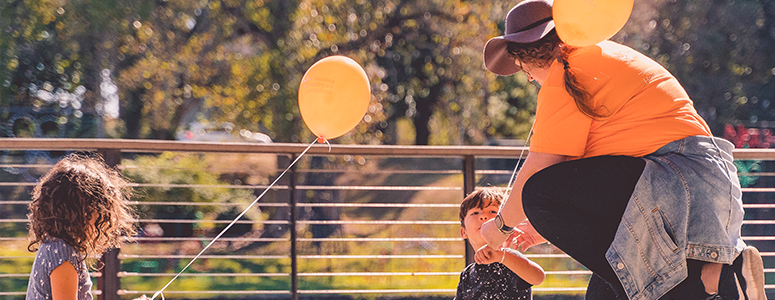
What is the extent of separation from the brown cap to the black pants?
421 millimetres

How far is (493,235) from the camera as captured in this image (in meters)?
1.97

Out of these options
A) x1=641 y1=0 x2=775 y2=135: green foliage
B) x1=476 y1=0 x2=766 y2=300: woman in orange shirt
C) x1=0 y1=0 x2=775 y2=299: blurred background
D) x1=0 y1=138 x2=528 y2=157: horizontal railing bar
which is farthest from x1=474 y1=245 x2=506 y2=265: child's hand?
x1=641 y1=0 x2=775 y2=135: green foliage

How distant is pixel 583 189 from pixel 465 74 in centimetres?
966

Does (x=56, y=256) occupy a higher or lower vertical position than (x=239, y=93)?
lower

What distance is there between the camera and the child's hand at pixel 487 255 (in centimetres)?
205

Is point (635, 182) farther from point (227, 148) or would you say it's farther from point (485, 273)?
point (227, 148)

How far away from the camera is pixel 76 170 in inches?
87.7

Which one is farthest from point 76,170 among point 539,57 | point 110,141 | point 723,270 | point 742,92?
point 742,92

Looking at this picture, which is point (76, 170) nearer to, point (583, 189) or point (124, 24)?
point (583, 189)

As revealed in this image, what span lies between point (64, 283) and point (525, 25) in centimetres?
173

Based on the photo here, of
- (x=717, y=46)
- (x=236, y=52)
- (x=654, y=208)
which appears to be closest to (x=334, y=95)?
(x=654, y=208)

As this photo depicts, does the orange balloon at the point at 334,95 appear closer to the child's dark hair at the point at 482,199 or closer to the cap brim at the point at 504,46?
the child's dark hair at the point at 482,199

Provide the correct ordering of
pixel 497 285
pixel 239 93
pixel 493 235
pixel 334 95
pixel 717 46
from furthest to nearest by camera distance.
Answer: pixel 717 46 < pixel 239 93 < pixel 334 95 < pixel 497 285 < pixel 493 235

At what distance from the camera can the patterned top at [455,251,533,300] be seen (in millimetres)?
2309
